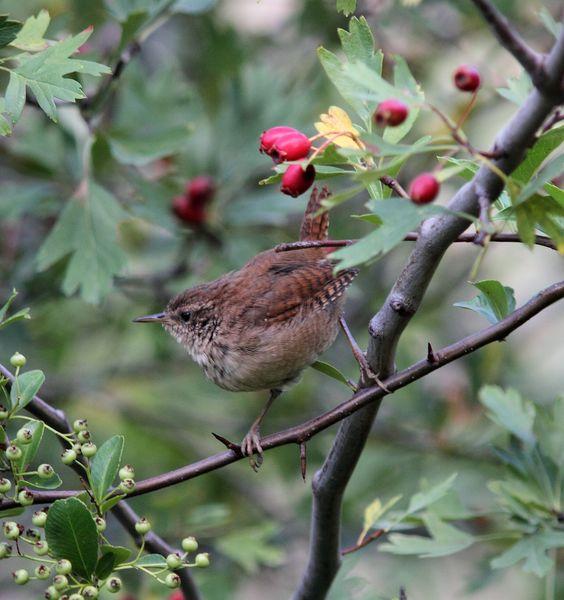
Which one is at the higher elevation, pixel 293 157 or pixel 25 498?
pixel 293 157

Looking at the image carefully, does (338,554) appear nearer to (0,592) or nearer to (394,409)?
(394,409)

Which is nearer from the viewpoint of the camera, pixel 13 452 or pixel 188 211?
pixel 13 452

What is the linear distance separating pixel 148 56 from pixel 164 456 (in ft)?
7.97

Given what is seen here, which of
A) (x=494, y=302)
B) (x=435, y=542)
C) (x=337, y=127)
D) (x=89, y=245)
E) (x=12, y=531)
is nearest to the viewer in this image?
(x=12, y=531)

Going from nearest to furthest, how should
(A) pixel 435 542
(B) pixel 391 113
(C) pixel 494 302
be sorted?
(B) pixel 391 113 < (C) pixel 494 302 < (A) pixel 435 542

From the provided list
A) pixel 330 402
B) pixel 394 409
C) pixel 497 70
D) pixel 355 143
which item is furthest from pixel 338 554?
pixel 497 70

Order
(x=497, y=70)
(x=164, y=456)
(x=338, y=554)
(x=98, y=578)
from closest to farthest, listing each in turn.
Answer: (x=98, y=578)
(x=338, y=554)
(x=164, y=456)
(x=497, y=70)

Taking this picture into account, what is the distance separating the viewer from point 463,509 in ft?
9.48

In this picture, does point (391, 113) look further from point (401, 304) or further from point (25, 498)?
point (25, 498)

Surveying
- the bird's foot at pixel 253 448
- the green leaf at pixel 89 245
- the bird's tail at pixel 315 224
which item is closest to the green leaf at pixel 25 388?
the bird's foot at pixel 253 448

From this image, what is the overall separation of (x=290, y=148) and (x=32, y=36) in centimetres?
89

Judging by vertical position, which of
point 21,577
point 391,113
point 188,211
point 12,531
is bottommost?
point 188,211

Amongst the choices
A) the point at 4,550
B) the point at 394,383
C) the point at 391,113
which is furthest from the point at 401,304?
the point at 4,550

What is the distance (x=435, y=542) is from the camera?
273 centimetres
